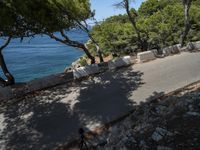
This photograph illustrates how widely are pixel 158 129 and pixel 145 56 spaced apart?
11.9m

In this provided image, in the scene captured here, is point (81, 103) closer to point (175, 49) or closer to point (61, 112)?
point (61, 112)

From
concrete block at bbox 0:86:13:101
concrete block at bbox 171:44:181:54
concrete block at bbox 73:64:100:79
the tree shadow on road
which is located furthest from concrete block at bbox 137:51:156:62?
concrete block at bbox 0:86:13:101

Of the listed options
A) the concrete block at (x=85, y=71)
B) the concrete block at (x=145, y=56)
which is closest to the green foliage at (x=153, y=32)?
the concrete block at (x=145, y=56)

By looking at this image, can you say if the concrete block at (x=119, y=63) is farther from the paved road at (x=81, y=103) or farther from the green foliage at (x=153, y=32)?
the green foliage at (x=153, y=32)

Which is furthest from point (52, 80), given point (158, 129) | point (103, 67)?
point (158, 129)

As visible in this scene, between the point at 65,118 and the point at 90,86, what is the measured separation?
4.11m

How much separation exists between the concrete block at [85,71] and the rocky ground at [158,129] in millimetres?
6147

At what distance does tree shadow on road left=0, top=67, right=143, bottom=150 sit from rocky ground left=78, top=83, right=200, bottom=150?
1.03m

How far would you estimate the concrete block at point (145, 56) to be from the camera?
20.9 meters

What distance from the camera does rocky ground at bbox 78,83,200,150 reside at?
8.88m

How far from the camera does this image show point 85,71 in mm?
18500

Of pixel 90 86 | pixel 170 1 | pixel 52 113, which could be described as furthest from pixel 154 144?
pixel 170 1

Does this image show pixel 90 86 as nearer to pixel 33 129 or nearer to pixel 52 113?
pixel 52 113

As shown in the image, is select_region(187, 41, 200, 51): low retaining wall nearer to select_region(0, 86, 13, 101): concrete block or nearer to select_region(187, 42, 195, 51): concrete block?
select_region(187, 42, 195, 51): concrete block
